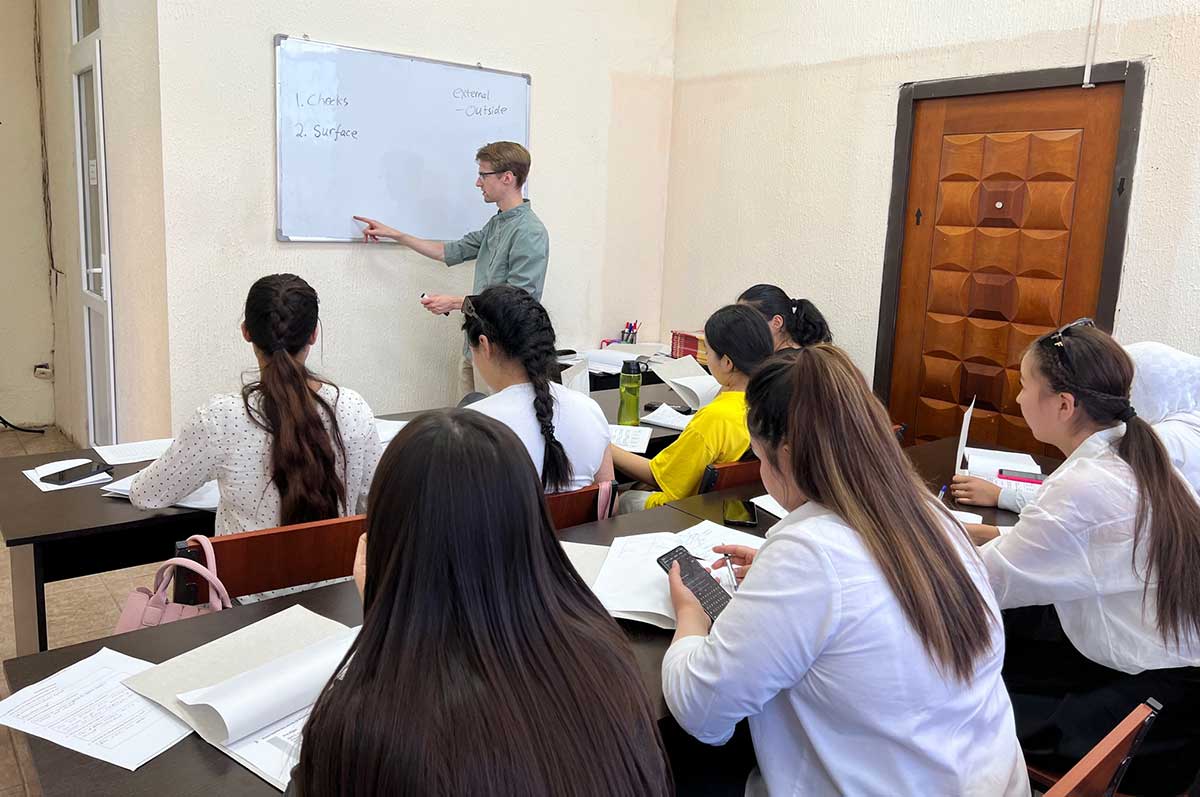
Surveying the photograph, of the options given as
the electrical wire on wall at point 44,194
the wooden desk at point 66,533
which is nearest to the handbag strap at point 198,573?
Result: the wooden desk at point 66,533

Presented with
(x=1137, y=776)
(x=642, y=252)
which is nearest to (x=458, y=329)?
(x=642, y=252)

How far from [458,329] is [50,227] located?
2555mm

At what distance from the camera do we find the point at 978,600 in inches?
43.2

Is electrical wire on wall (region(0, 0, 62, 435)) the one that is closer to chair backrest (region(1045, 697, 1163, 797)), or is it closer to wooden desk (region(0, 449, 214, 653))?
wooden desk (region(0, 449, 214, 653))

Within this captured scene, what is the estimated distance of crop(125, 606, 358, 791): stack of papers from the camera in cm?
107

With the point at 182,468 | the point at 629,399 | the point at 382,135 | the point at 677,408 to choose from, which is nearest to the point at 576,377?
the point at 629,399

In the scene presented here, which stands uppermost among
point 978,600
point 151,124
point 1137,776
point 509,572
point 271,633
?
point 151,124

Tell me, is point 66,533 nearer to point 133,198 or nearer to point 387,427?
point 387,427

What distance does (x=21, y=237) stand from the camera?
4.90 m

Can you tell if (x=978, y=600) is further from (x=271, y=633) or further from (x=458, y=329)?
(x=458, y=329)

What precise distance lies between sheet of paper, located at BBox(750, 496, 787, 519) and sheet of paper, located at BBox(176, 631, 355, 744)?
106 cm

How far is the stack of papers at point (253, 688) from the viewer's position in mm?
1065

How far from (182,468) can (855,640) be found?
1.41m

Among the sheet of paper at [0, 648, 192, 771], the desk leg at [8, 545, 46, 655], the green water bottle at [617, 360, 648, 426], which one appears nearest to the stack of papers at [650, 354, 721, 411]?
the green water bottle at [617, 360, 648, 426]
